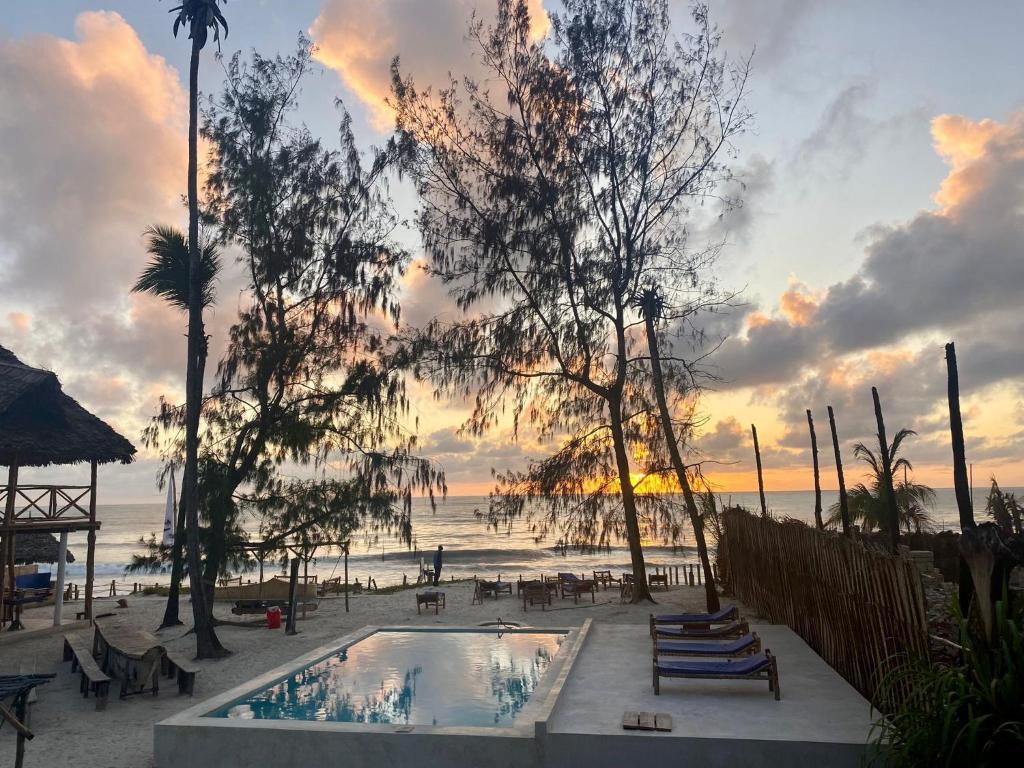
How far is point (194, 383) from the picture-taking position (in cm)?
1577

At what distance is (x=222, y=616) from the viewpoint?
20.6 m

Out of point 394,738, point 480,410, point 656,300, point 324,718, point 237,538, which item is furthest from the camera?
point 480,410

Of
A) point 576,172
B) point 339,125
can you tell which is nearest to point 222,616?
point 339,125

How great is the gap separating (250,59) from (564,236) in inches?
371

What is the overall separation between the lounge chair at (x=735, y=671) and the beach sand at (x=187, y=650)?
6118mm

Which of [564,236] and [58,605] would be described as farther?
[564,236]

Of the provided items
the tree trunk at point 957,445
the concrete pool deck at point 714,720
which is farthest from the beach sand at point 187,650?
the tree trunk at point 957,445

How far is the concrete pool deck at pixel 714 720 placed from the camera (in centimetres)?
662

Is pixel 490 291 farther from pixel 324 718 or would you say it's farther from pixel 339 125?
pixel 324 718

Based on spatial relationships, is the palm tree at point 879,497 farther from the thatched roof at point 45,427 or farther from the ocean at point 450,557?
the thatched roof at point 45,427

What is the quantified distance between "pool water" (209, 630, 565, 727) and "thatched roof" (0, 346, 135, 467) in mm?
8961

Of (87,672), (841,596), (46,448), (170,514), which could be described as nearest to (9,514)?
(46,448)

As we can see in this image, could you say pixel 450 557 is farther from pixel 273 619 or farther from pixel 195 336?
pixel 195 336

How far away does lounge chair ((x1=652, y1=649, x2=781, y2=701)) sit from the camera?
8.05m
